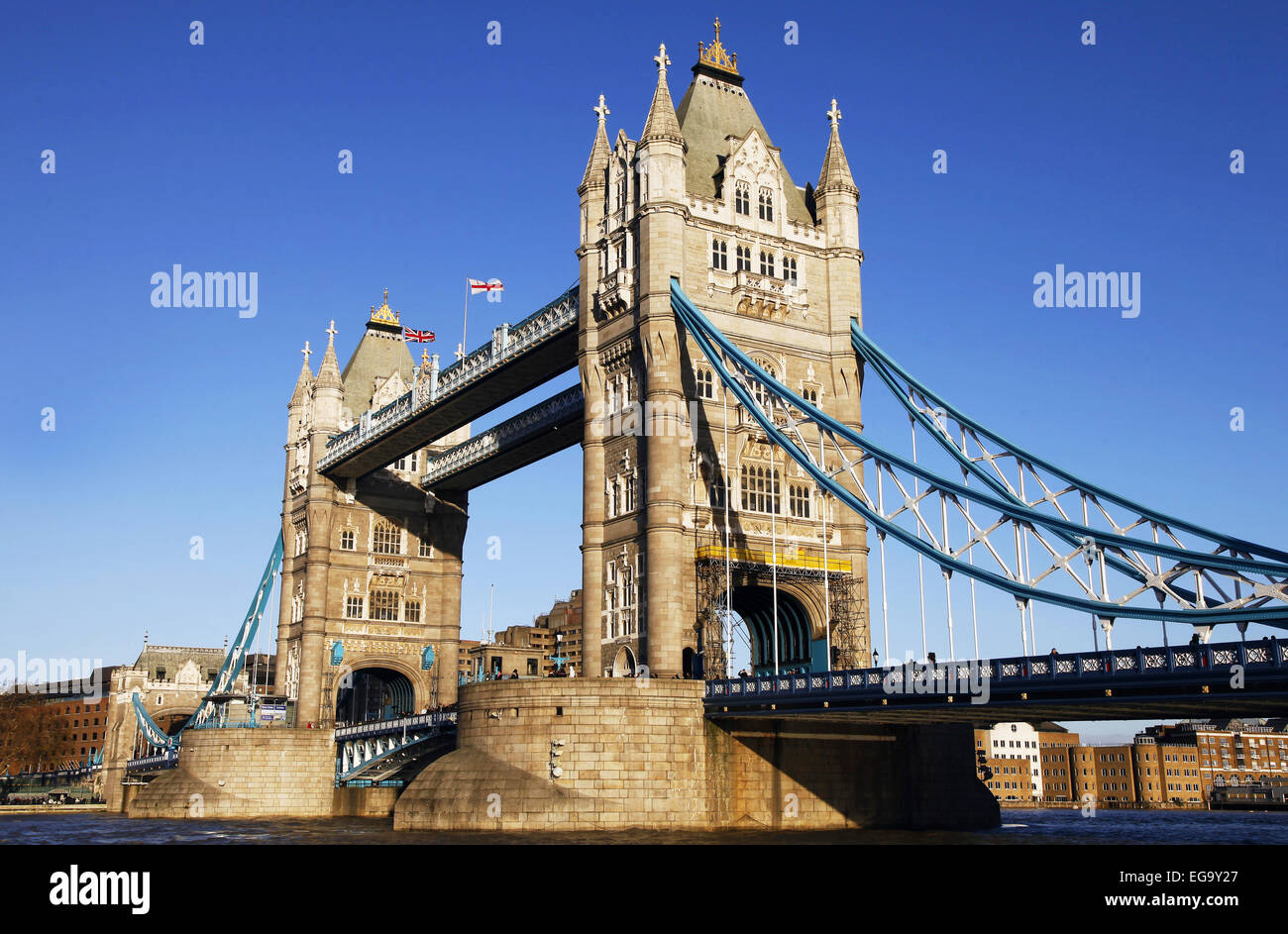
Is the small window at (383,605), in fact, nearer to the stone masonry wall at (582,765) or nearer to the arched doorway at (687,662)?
the stone masonry wall at (582,765)

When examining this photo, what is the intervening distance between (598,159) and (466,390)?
15.7 meters

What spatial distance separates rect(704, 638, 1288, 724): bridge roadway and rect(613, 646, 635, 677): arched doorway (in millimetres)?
6919

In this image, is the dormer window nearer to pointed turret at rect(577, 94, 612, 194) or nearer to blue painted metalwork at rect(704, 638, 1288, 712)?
pointed turret at rect(577, 94, 612, 194)

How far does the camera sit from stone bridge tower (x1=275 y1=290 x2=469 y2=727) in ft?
273

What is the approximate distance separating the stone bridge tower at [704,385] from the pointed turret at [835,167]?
0.07 meters

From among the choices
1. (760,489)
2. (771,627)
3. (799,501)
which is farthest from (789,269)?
(771,627)

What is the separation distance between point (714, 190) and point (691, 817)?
86.4ft

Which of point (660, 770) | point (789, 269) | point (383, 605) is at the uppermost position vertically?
point (789, 269)

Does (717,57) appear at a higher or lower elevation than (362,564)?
higher

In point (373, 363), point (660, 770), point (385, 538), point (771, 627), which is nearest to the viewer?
point (660, 770)

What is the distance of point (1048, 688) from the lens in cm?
3475

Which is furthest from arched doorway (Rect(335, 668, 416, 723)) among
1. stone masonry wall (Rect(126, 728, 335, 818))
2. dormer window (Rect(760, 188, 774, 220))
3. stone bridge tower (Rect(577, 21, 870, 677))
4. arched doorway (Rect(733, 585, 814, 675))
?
dormer window (Rect(760, 188, 774, 220))

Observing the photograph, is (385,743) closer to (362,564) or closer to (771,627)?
(362,564)
